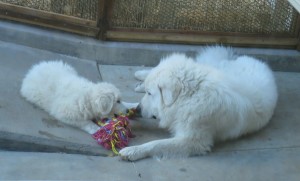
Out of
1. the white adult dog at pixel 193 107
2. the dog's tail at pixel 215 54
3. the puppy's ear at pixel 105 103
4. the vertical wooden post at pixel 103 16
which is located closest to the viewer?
the white adult dog at pixel 193 107

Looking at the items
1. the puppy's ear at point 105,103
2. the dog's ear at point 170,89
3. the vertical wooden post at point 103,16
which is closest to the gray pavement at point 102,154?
the puppy's ear at point 105,103

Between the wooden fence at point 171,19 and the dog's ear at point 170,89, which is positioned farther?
the wooden fence at point 171,19

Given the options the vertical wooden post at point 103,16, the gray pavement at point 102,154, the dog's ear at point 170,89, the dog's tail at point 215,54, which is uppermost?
the vertical wooden post at point 103,16

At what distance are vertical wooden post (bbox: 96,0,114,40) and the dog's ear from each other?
2.13 m

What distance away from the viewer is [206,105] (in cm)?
462

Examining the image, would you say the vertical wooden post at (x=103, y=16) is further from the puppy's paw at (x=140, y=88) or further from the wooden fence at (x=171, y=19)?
the puppy's paw at (x=140, y=88)

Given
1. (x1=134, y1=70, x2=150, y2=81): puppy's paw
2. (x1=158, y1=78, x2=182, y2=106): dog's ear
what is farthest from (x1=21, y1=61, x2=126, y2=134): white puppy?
(x1=134, y1=70, x2=150, y2=81): puppy's paw

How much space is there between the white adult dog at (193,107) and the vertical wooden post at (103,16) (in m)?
1.83

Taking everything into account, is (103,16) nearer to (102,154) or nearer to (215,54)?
(215,54)

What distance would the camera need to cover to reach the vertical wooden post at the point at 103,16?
6.44 m

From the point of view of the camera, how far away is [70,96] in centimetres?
488

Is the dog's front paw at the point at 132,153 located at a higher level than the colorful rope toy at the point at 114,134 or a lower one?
lower

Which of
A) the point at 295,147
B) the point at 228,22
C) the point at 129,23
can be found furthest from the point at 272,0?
the point at 295,147

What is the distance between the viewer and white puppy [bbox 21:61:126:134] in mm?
4789
